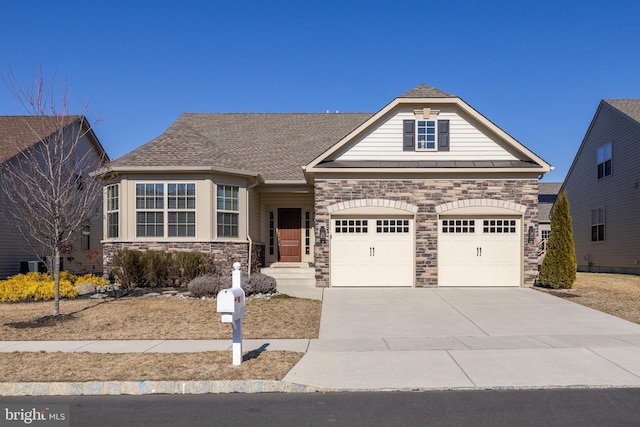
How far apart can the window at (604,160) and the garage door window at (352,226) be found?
14.8 m

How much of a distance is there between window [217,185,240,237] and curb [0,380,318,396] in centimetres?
1090

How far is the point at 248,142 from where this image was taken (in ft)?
75.4

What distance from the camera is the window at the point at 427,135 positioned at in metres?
17.8

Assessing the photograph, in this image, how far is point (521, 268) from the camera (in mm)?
17422

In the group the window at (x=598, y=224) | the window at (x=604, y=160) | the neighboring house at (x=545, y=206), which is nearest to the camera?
the window at (x=604, y=160)

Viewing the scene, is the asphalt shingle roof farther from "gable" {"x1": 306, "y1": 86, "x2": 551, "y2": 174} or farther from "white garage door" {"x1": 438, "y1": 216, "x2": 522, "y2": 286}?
"white garage door" {"x1": 438, "y1": 216, "x2": 522, "y2": 286}

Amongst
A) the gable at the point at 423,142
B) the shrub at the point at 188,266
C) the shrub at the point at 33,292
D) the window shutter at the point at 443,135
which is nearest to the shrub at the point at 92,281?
the shrub at the point at 33,292

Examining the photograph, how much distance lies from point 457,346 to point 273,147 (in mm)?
14853

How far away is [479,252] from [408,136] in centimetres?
446

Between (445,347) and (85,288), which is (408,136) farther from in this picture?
(85,288)

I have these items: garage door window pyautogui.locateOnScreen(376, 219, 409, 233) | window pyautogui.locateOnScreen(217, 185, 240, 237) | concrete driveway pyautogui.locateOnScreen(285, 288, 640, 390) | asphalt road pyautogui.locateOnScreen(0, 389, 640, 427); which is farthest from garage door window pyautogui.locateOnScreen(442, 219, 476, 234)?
asphalt road pyautogui.locateOnScreen(0, 389, 640, 427)

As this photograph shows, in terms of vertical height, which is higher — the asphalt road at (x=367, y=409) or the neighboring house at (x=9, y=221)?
the neighboring house at (x=9, y=221)

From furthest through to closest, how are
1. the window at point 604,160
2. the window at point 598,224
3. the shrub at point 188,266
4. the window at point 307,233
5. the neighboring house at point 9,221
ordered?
1. the window at point 598,224
2. the window at point 604,160
3. the window at point 307,233
4. the neighboring house at point 9,221
5. the shrub at point 188,266

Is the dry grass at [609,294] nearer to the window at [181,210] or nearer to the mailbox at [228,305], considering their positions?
the mailbox at [228,305]
